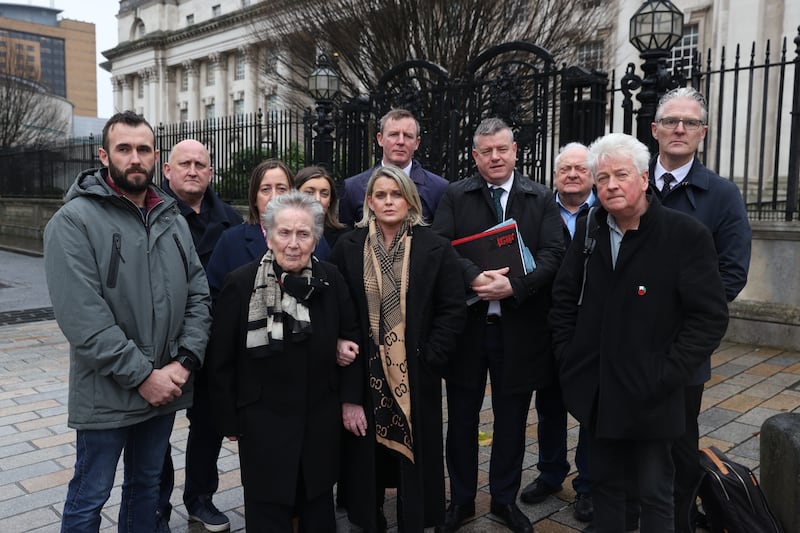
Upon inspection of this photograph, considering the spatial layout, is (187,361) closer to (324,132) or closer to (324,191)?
(324,191)

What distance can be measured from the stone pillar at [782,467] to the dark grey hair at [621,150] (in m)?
1.50

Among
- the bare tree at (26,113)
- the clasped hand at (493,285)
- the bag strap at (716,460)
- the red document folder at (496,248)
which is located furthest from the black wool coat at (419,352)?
the bare tree at (26,113)

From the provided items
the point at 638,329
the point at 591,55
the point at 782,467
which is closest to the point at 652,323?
the point at 638,329

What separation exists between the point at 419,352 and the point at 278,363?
27.0 inches

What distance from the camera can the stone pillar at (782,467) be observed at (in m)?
3.07

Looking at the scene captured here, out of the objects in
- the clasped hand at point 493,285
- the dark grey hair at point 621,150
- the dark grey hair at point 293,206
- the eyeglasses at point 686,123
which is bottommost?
the clasped hand at point 493,285

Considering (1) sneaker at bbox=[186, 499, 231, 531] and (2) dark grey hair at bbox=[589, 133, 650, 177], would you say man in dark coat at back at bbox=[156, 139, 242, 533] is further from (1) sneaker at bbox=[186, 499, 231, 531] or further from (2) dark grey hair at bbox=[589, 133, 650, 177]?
(2) dark grey hair at bbox=[589, 133, 650, 177]

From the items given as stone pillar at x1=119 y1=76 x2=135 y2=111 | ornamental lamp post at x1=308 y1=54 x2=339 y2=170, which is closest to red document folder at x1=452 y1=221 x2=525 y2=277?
ornamental lamp post at x1=308 y1=54 x2=339 y2=170

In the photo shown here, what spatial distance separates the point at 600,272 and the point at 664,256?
10.9 inches

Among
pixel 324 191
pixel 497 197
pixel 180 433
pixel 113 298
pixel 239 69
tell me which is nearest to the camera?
pixel 113 298

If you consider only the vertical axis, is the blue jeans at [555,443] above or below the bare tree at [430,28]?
below

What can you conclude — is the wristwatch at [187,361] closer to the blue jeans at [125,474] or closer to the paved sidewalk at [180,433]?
the blue jeans at [125,474]

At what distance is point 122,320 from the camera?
271 centimetres

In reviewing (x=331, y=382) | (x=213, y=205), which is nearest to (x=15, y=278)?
(x=213, y=205)
